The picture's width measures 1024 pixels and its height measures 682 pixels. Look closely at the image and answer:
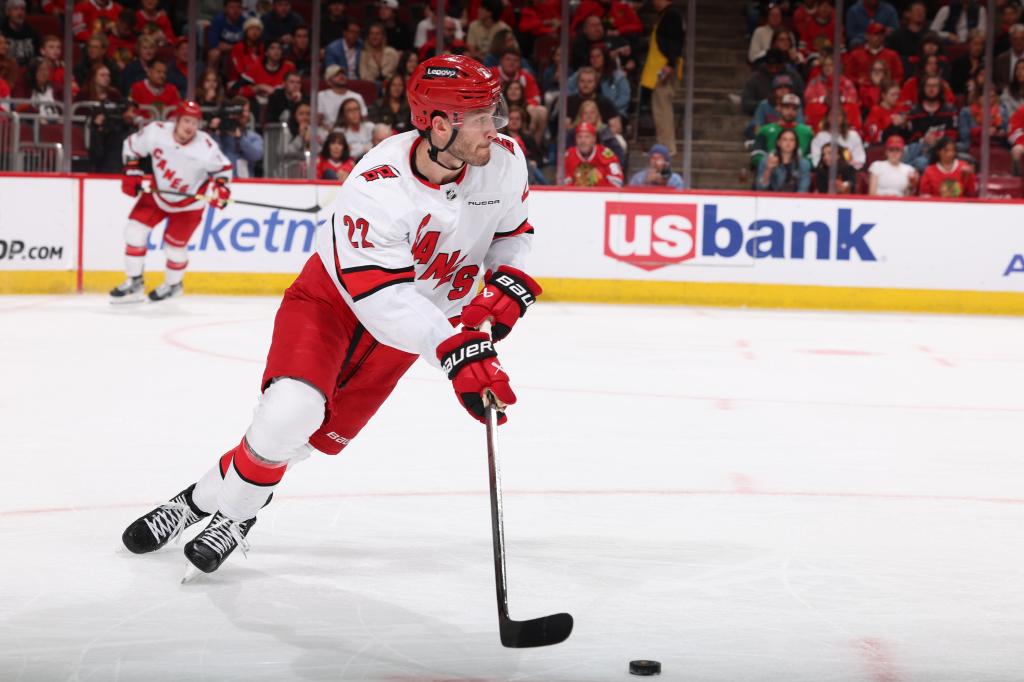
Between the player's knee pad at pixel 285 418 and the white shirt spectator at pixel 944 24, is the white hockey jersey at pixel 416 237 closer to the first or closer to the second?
the player's knee pad at pixel 285 418

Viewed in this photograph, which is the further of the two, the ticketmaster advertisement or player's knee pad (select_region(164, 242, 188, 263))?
the ticketmaster advertisement

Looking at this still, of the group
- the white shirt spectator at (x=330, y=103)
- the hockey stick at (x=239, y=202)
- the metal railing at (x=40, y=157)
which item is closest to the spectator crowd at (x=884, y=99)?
the white shirt spectator at (x=330, y=103)

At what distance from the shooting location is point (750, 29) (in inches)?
448

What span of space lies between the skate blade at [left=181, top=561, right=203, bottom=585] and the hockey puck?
106 cm

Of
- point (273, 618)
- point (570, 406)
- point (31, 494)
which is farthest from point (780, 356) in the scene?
point (273, 618)

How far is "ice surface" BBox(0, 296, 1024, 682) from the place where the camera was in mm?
2555

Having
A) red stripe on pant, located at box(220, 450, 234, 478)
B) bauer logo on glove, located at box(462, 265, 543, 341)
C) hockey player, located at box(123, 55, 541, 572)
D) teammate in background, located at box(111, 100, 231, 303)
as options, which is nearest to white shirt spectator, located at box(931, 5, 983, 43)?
teammate in background, located at box(111, 100, 231, 303)

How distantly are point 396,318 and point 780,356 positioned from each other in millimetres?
4906

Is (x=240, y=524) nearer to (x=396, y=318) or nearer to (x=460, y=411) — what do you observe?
(x=396, y=318)

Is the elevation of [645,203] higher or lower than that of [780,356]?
higher

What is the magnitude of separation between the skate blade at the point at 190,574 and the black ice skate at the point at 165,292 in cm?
644

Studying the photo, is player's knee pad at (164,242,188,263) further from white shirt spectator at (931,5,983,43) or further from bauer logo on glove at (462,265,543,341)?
bauer logo on glove at (462,265,543,341)

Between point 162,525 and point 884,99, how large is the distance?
341 inches

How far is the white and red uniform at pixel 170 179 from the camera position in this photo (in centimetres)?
913
